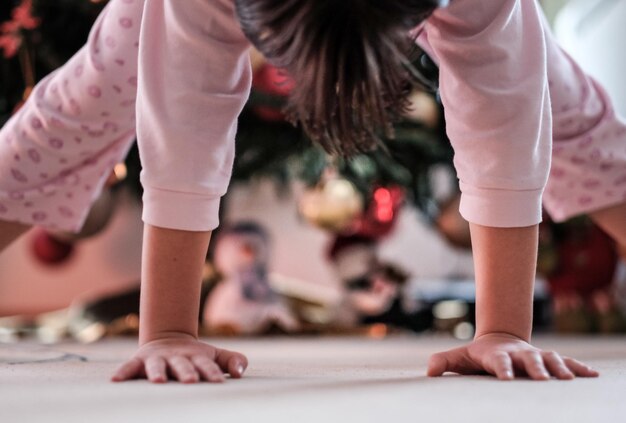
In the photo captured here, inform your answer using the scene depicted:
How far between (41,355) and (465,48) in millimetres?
546

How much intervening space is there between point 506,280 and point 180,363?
26cm

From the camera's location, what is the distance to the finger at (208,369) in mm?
570

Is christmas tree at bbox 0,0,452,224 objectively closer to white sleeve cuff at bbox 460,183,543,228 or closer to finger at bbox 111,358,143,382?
white sleeve cuff at bbox 460,183,543,228

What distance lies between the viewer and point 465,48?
2.15 ft

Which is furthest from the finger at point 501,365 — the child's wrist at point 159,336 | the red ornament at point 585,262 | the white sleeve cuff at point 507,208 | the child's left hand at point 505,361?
the red ornament at point 585,262

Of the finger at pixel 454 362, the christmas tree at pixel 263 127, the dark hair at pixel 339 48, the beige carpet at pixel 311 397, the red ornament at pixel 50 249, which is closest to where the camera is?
the beige carpet at pixel 311 397

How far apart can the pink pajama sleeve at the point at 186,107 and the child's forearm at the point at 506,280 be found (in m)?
0.22

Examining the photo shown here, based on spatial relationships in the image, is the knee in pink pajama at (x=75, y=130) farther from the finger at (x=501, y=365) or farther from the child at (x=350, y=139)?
the finger at (x=501, y=365)

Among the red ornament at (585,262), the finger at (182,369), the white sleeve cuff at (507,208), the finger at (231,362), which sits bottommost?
the red ornament at (585,262)

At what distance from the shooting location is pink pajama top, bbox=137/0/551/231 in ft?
2.11

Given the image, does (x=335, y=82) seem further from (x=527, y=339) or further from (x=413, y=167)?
(x=413, y=167)

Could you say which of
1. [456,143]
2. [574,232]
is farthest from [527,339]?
[574,232]

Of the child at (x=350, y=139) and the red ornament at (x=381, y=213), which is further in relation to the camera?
the red ornament at (x=381, y=213)

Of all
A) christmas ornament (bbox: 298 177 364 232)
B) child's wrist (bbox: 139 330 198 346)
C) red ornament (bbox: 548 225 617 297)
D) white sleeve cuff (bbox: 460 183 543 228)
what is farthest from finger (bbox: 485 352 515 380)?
red ornament (bbox: 548 225 617 297)
